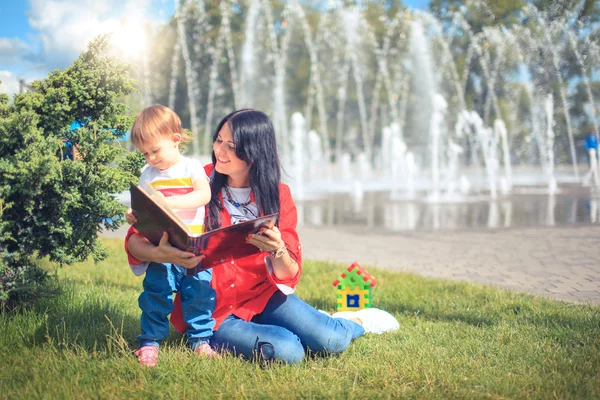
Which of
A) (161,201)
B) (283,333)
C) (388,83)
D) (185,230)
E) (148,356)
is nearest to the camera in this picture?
Result: (185,230)

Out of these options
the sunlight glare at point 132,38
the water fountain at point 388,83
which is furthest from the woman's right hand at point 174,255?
the water fountain at point 388,83

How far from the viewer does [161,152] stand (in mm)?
2928

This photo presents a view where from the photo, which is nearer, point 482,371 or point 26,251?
point 482,371

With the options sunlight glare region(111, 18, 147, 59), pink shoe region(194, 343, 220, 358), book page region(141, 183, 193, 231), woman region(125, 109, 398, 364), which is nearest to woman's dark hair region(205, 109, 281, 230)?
woman region(125, 109, 398, 364)

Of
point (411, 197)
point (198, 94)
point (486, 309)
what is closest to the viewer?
point (486, 309)

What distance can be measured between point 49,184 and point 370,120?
116 feet

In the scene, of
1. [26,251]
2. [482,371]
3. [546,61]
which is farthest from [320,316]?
[546,61]

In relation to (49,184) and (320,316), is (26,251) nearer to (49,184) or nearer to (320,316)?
(49,184)

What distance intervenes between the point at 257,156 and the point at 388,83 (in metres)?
33.7

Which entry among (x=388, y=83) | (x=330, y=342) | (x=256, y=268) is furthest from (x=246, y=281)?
(x=388, y=83)

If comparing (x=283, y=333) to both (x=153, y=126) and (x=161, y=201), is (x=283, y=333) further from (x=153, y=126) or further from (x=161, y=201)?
(x=153, y=126)

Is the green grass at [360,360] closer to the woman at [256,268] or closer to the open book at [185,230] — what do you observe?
the woman at [256,268]

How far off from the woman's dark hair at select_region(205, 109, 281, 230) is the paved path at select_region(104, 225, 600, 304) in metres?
2.60

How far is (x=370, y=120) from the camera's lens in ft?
125
